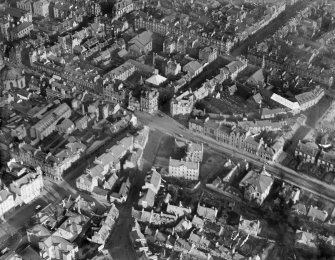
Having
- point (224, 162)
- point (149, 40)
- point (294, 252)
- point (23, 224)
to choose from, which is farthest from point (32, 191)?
point (149, 40)

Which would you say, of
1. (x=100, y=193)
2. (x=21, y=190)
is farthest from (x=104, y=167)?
(x=21, y=190)

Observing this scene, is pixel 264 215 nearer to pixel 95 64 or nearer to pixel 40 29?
pixel 95 64

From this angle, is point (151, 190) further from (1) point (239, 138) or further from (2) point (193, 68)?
(2) point (193, 68)

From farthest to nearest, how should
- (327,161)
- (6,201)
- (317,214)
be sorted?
(327,161), (6,201), (317,214)

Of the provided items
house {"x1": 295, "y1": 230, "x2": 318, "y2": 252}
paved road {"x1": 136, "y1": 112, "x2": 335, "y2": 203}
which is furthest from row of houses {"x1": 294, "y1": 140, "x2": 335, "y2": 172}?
house {"x1": 295, "y1": 230, "x2": 318, "y2": 252}

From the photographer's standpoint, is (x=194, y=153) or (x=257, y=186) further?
(x=194, y=153)

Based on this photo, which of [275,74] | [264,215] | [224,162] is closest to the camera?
[264,215]
